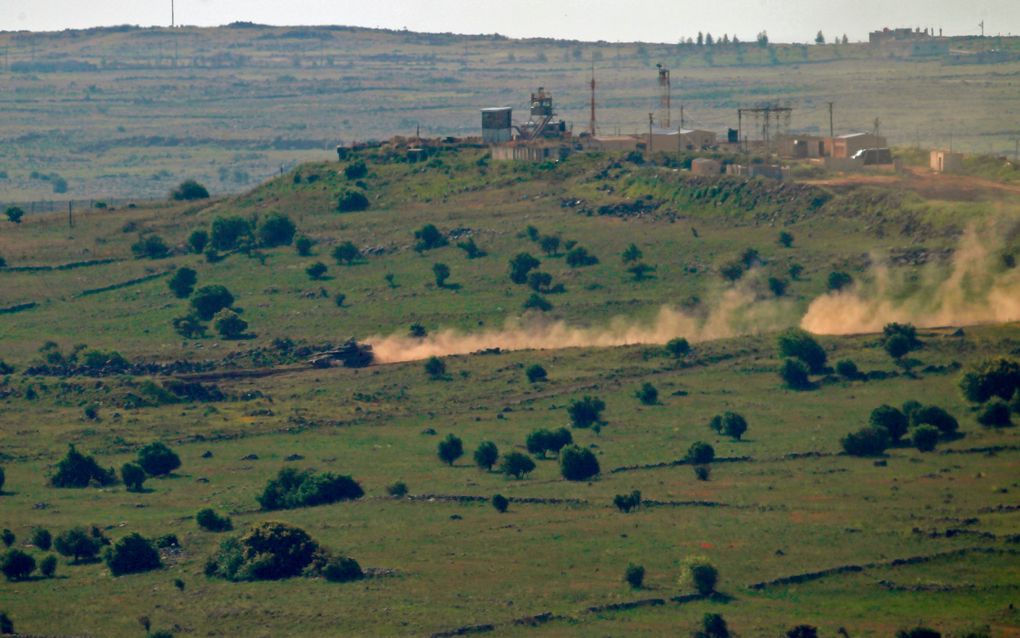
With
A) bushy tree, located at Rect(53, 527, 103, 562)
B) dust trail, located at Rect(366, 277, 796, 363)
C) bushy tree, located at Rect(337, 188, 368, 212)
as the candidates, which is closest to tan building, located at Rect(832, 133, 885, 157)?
dust trail, located at Rect(366, 277, 796, 363)

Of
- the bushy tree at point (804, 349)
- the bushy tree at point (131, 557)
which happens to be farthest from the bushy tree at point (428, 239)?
the bushy tree at point (131, 557)

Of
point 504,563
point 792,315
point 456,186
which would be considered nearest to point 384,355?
point 792,315

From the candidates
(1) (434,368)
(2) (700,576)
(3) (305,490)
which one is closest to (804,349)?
(1) (434,368)

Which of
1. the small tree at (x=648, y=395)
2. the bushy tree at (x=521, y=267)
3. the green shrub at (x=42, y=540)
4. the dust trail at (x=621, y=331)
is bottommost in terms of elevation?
the green shrub at (x=42, y=540)

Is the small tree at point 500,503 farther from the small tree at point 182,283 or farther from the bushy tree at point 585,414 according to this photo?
the small tree at point 182,283

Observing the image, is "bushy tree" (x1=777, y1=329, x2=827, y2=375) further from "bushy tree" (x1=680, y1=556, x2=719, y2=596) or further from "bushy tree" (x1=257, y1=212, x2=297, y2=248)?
"bushy tree" (x1=257, y1=212, x2=297, y2=248)

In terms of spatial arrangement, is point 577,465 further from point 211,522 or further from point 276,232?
point 276,232

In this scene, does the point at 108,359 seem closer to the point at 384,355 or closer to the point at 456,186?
the point at 384,355
